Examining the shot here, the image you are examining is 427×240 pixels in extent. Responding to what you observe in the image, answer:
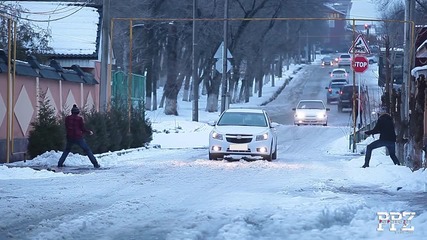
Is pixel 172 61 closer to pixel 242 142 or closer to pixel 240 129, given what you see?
pixel 240 129

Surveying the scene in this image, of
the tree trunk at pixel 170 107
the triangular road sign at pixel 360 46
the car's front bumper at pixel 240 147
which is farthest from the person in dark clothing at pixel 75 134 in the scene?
the tree trunk at pixel 170 107

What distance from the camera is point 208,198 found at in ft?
54.0

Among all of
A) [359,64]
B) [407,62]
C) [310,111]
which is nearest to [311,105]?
[310,111]

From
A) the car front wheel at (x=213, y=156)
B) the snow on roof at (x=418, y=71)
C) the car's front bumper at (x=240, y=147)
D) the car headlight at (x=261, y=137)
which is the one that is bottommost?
the car front wheel at (x=213, y=156)

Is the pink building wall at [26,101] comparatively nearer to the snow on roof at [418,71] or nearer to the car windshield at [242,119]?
the car windshield at [242,119]

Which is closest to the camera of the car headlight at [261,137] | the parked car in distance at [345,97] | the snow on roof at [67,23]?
the car headlight at [261,137]

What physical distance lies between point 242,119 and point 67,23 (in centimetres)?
1328

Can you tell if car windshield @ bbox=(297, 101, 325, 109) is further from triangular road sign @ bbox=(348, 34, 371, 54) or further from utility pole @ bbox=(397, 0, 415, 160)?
utility pole @ bbox=(397, 0, 415, 160)

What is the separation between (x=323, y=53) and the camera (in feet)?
519

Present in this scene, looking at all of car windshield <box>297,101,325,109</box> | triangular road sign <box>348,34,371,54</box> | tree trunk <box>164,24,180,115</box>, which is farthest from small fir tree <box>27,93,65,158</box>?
tree trunk <box>164,24,180,115</box>

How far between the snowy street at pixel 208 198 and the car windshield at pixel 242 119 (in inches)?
50.5

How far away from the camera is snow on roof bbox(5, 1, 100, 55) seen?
3781 cm

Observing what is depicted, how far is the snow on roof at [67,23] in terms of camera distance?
37812 millimetres

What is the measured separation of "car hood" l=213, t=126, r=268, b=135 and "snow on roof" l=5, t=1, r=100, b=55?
11806 millimetres
